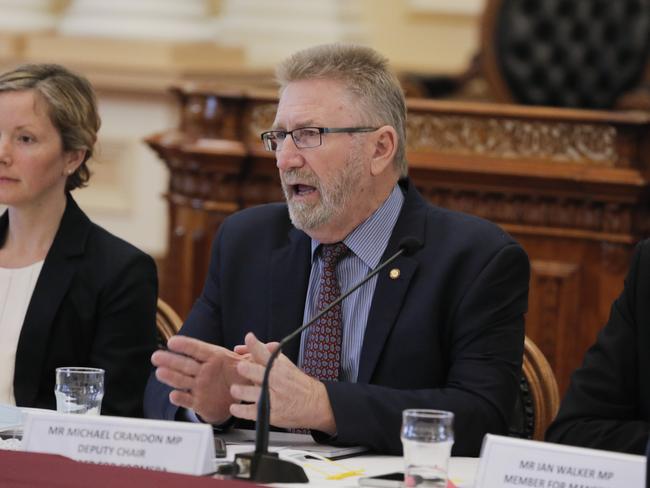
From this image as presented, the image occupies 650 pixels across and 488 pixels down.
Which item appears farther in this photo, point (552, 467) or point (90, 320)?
point (90, 320)

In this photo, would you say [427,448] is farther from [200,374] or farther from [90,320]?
[90,320]

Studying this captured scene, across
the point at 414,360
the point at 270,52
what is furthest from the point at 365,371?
the point at 270,52

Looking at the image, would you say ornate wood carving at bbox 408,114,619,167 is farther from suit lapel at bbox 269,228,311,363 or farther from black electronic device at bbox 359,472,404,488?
black electronic device at bbox 359,472,404,488

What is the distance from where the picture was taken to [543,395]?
2846mm

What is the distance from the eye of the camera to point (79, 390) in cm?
249

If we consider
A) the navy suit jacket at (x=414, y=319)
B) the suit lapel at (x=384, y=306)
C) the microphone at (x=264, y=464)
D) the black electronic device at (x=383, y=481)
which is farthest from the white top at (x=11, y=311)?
the black electronic device at (x=383, y=481)

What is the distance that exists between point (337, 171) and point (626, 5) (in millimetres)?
4357

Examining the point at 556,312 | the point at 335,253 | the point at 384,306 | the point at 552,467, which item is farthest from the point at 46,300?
the point at 556,312

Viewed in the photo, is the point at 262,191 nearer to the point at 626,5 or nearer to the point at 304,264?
the point at 304,264

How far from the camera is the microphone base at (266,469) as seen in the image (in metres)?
2.08

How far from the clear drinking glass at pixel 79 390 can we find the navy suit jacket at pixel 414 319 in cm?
23

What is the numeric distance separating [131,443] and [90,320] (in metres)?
1.11

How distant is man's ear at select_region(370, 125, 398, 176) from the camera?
290 centimetres

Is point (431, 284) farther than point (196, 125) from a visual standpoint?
No
